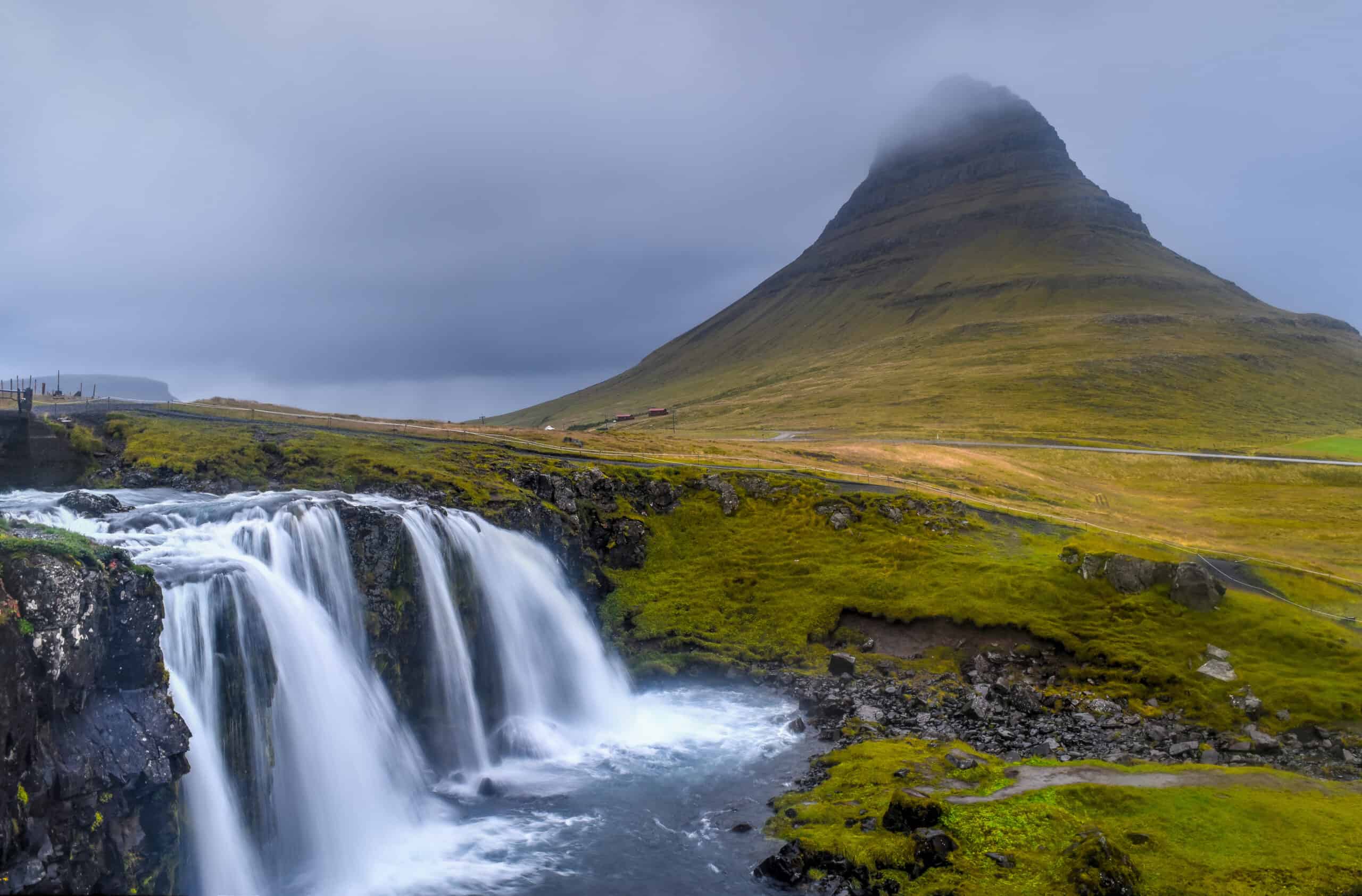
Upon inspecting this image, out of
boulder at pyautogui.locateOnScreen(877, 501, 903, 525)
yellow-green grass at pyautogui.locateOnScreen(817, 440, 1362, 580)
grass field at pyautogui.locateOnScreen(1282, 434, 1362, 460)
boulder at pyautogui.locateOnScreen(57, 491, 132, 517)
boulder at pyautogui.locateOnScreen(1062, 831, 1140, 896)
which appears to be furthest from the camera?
grass field at pyautogui.locateOnScreen(1282, 434, 1362, 460)

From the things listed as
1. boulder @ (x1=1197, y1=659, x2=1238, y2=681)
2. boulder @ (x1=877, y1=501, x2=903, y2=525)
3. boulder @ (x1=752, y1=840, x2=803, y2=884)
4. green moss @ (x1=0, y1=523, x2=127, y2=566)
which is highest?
green moss @ (x1=0, y1=523, x2=127, y2=566)

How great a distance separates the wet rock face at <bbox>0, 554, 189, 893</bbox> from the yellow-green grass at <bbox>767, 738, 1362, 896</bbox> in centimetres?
1688

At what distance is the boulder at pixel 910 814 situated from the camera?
2131 cm

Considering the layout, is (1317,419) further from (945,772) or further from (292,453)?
(292,453)

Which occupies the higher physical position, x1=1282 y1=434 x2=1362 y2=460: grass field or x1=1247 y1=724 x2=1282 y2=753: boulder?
x1=1282 y1=434 x2=1362 y2=460: grass field

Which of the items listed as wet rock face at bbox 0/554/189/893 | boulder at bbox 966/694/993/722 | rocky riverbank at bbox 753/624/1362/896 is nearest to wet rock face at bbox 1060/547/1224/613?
rocky riverbank at bbox 753/624/1362/896

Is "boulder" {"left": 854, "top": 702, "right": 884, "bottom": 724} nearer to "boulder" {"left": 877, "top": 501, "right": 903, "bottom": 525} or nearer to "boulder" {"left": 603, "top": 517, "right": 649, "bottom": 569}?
"boulder" {"left": 603, "top": 517, "right": 649, "bottom": 569}

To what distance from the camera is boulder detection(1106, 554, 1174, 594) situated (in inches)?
1495

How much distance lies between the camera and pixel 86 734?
16.1 meters

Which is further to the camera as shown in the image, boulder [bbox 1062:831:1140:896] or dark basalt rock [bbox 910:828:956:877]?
dark basalt rock [bbox 910:828:956:877]

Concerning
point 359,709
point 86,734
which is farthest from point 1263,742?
point 86,734

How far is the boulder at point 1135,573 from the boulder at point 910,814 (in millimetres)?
22936

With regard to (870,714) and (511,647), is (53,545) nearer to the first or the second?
(511,647)

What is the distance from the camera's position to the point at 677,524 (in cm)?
5188
